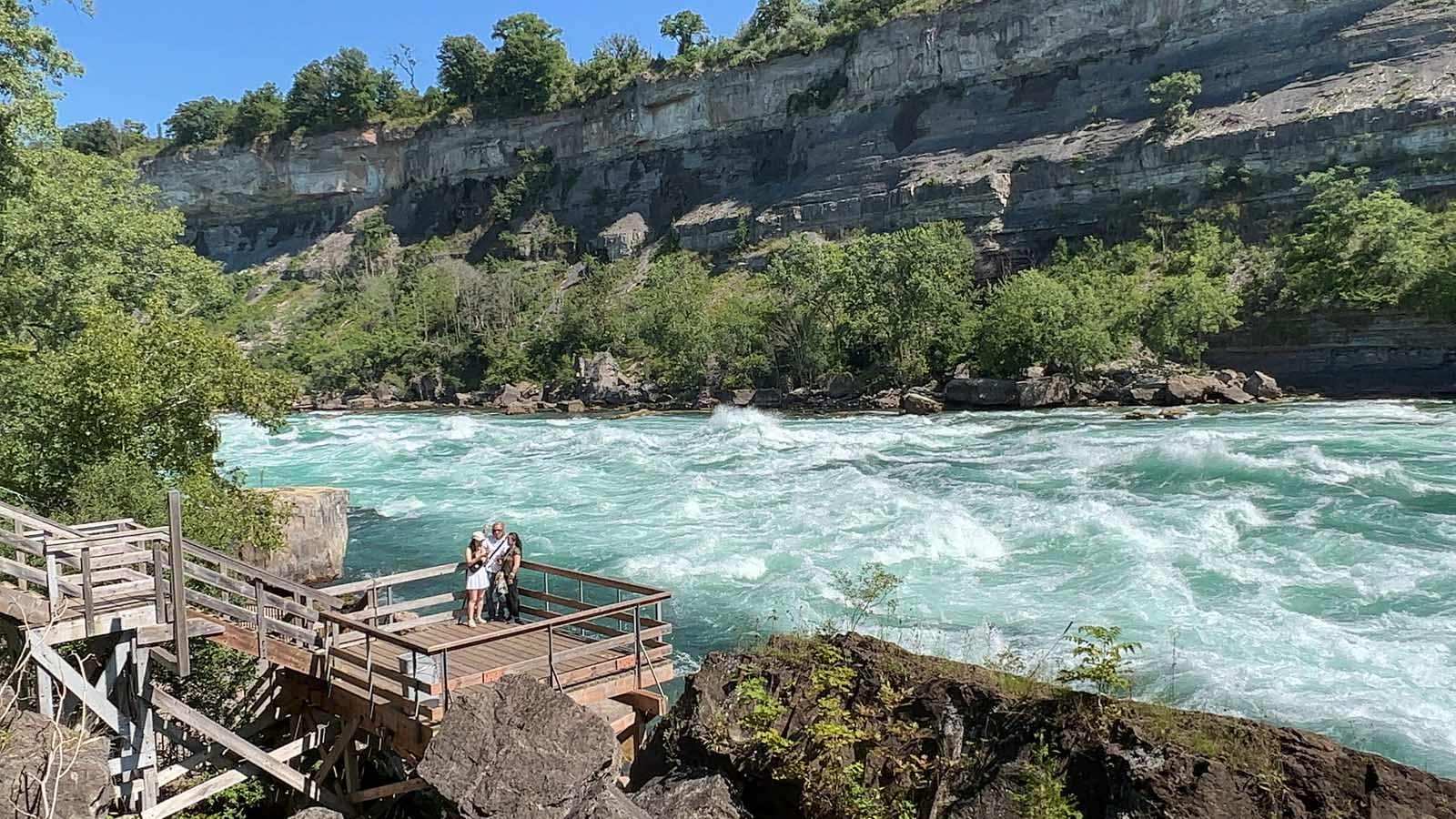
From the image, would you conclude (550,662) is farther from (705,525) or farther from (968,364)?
(968,364)

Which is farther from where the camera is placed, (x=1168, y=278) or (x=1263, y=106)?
(x=1263, y=106)

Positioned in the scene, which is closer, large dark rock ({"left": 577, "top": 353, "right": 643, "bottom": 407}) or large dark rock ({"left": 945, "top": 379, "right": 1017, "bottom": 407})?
large dark rock ({"left": 945, "top": 379, "right": 1017, "bottom": 407})

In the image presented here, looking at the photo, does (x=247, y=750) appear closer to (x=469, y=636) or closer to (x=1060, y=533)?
(x=469, y=636)

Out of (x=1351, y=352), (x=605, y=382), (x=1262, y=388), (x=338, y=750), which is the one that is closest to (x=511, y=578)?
(x=338, y=750)

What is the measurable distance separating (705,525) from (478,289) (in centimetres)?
6407

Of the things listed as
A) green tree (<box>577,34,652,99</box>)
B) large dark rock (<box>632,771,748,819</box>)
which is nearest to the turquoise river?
large dark rock (<box>632,771,748,819</box>)

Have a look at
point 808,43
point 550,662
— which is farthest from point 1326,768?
point 808,43

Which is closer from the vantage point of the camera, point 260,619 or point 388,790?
point 388,790

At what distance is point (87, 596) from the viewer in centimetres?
815

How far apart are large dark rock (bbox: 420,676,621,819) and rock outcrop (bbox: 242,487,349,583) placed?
10601 millimetres

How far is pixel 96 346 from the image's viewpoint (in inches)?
540

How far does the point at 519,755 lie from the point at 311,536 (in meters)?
12.1

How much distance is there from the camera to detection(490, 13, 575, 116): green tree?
4001 inches

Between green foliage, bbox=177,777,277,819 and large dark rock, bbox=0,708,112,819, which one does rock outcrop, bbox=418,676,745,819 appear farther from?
green foliage, bbox=177,777,277,819
